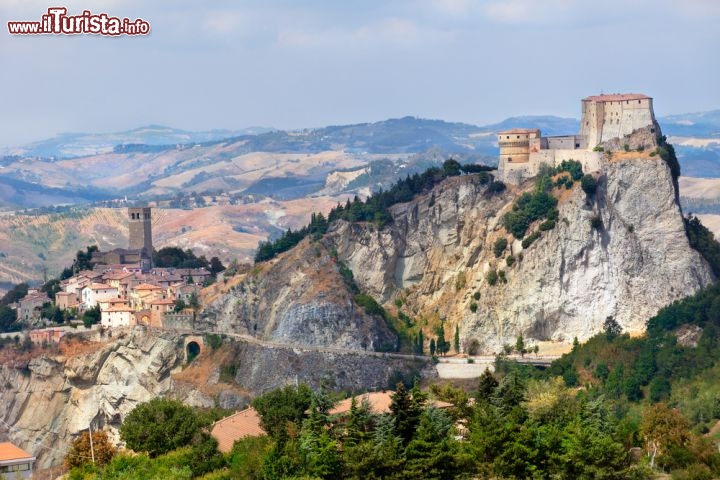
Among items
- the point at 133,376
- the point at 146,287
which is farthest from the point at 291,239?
the point at 133,376

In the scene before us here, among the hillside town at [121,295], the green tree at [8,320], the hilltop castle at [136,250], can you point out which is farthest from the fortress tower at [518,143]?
the green tree at [8,320]

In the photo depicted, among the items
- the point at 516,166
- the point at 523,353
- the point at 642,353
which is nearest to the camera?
the point at 642,353

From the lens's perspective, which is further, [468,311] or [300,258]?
[300,258]

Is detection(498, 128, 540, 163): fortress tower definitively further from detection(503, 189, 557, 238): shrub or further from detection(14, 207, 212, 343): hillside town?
detection(14, 207, 212, 343): hillside town

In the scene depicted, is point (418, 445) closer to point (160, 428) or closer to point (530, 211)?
point (160, 428)

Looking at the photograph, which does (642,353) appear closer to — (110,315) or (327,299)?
(327,299)

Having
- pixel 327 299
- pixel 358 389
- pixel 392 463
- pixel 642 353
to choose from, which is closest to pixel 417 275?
pixel 327 299
